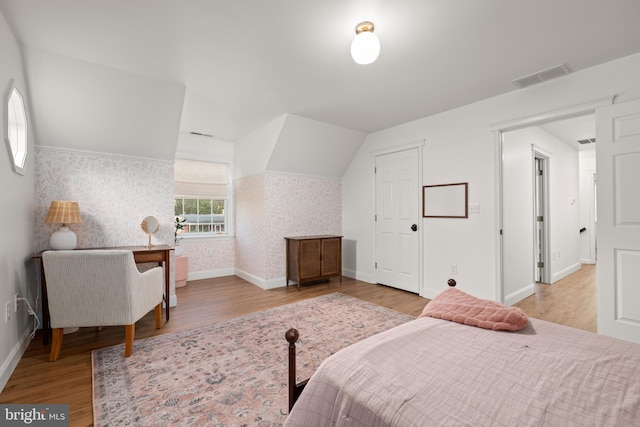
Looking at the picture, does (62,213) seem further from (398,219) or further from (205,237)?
(398,219)

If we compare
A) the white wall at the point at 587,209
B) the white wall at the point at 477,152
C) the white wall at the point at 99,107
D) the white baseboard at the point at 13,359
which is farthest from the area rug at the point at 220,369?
the white wall at the point at 587,209

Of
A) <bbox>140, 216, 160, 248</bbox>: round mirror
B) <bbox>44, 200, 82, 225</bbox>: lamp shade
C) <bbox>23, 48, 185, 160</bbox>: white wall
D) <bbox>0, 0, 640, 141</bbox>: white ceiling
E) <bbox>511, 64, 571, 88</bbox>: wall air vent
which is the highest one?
<bbox>0, 0, 640, 141</bbox>: white ceiling

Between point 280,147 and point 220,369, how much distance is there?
2973mm

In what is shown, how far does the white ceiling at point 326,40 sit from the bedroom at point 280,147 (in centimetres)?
18

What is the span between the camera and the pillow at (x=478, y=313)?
1447 mm

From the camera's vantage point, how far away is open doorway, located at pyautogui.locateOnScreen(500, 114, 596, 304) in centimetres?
365

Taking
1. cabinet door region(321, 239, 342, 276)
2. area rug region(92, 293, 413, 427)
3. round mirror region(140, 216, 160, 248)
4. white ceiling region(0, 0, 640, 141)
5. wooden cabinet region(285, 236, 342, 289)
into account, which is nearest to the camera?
area rug region(92, 293, 413, 427)

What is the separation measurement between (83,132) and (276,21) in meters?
2.54

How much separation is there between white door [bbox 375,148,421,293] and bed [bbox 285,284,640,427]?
279cm

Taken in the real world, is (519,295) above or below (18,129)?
below

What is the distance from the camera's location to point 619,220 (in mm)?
2434

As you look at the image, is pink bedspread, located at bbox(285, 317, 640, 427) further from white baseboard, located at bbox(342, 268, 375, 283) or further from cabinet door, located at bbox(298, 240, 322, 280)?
white baseboard, located at bbox(342, 268, 375, 283)

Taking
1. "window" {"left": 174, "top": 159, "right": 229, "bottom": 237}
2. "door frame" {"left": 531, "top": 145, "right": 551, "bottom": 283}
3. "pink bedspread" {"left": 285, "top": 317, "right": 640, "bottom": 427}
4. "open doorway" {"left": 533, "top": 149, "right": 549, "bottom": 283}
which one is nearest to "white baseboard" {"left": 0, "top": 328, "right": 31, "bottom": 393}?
"pink bedspread" {"left": 285, "top": 317, "right": 640, "bottom": 427}

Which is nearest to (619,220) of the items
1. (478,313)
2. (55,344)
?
(478,313)
